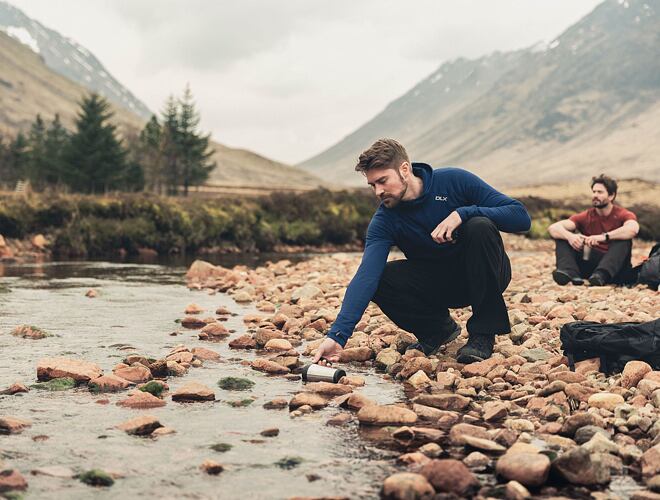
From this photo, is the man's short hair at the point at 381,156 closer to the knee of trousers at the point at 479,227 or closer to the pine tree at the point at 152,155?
the knee of trousers at the point at 479,227

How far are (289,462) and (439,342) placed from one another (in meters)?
2.88

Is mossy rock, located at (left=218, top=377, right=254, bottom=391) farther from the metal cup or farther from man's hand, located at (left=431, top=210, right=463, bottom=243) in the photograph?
man's hand, located at (left=431, top=210, right=463, bottom=243)

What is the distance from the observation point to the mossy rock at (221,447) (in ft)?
11.5

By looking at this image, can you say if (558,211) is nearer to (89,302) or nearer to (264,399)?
(89,302)

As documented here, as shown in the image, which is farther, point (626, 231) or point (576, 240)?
point (576, 240)

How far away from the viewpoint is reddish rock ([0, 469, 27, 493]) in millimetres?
2918

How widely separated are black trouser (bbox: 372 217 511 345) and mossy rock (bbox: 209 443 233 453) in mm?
2399

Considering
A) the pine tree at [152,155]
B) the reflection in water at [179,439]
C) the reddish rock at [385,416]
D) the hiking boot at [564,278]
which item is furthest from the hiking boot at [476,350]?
the pine tree at [152,155]

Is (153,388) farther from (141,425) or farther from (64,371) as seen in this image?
(141,425)

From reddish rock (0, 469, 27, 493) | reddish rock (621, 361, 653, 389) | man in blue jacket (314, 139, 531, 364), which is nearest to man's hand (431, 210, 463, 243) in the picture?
man in blue jacket (314, 139, 531, 364)

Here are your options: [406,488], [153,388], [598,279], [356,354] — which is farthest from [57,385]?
[598,279]

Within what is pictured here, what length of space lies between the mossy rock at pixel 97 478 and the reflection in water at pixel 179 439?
3cm

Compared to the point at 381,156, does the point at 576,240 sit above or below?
below

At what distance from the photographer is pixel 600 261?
9.64m
